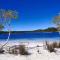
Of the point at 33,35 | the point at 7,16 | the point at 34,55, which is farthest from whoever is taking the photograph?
the point at 7,16

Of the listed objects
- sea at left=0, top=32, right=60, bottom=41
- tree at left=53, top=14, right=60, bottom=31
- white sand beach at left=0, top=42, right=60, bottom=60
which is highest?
tree at left=53, top=14, right=60, bottom=31

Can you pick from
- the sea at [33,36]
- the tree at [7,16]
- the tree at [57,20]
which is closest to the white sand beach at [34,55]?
the sea at [33,36]

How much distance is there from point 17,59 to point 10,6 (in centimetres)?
156

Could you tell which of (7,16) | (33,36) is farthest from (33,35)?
(7,16)

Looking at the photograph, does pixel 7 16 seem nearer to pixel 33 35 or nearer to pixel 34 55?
pixel 33 35

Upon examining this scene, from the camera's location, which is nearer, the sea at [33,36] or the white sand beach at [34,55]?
the white sand beach at [34,55]

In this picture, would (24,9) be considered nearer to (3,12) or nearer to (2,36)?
(3,12)

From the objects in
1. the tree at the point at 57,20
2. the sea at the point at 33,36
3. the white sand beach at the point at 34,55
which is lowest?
the white sand beach at the point at 34,55

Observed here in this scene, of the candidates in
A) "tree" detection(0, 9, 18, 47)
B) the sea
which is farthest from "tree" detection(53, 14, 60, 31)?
"tree" detection(0, 9, 18, 47)

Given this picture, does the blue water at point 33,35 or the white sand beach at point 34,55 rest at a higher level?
the blue water at point 33,35

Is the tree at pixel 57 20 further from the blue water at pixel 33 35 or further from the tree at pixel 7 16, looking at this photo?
the tree at pixel 7 16

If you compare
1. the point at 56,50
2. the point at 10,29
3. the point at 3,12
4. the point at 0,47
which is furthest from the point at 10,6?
the point at 56,50

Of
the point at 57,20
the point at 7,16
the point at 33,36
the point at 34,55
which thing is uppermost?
the point at 7,16

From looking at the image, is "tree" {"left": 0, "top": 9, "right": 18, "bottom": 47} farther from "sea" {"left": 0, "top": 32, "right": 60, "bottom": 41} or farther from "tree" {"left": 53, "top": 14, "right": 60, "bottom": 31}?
"tree" {"left": 53, "top": 14, "right": 60, "bottom": 31}
